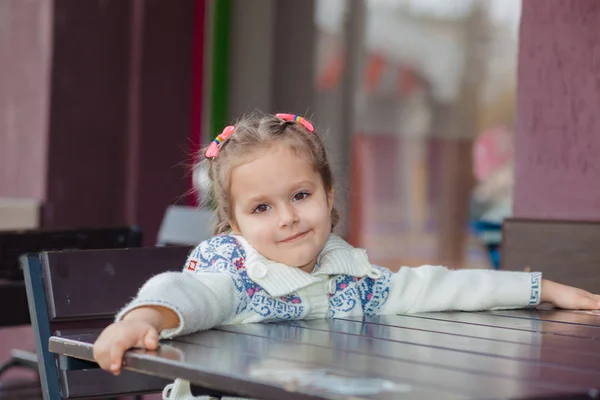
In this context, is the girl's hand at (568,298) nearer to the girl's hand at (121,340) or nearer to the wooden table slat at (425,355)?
the wooden table slat at (425,355)

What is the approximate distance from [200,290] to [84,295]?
0.48 m

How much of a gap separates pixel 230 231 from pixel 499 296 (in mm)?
631

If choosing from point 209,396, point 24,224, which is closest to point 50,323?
point 209,396

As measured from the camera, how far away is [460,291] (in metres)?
2.36

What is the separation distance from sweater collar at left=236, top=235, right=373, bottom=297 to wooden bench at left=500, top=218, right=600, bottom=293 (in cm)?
82

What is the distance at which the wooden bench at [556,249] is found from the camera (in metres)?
2.92

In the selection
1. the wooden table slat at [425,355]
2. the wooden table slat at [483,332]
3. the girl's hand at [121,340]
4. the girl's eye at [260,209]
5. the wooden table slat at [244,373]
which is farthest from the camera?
the girl's eye at [260,209]

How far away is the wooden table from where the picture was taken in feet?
4.46

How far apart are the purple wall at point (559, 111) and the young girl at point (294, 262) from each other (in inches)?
35.7

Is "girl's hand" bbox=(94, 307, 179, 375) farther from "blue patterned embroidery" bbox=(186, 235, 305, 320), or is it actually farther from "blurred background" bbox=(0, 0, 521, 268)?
"blurred background" bbox=(0, 0, 521, 268)

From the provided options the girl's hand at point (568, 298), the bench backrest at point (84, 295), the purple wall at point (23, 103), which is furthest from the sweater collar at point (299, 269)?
the purple wall at point (23, 103)

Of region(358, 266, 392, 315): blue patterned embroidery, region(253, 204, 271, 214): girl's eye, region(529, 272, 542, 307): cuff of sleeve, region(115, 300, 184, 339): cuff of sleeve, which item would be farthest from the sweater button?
region(529, 272, 542, 307): cuff of sleeve

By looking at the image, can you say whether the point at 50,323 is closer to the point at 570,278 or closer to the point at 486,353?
the point at 486,353

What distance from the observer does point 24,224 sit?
499cm
